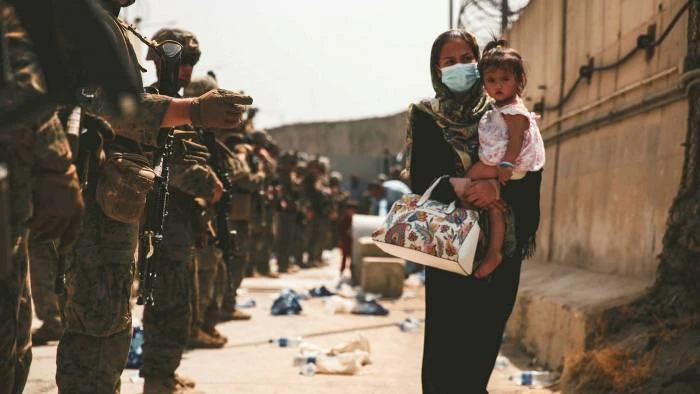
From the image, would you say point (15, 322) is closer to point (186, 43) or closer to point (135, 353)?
point (186, 43)

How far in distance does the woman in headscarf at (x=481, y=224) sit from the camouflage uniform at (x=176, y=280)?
1.87 meters

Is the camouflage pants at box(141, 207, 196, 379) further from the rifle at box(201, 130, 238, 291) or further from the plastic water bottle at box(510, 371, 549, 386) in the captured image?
the plastic water bottle at box(510, 371, 549, 386)

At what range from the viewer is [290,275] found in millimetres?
16328

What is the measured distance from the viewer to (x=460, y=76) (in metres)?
3.29

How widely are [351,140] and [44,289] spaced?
4006 cm

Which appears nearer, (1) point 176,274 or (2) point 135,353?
(1) point 176,274

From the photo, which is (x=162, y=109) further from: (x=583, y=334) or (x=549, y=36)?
(x=549, y=36)

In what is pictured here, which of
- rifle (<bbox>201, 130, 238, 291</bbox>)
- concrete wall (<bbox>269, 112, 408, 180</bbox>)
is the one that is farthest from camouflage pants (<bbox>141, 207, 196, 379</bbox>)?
concrete wall (<bbox>269, 112, 408, 180</bbox>)

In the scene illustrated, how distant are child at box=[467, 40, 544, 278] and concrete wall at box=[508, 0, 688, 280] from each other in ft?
5.93

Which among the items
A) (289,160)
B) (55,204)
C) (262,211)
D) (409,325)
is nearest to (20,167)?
(55,204)

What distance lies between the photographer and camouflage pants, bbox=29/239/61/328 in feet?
21.1

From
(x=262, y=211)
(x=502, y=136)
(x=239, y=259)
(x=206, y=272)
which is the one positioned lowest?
(x=239, y=259)

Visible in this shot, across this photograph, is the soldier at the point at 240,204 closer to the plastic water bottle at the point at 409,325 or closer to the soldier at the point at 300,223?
the plastic water bottle at the point at 409,325

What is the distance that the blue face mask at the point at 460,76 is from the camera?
329cm
